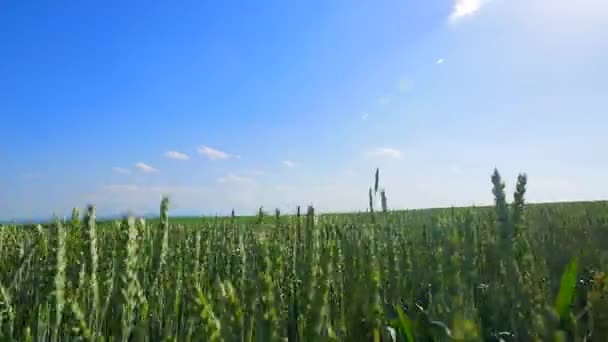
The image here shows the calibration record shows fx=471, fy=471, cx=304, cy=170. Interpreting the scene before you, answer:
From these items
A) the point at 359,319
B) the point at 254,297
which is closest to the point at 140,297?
the point at 254,297

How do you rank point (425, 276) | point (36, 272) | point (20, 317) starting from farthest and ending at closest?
point (425, 276), point (36, 272), point (20, 317)

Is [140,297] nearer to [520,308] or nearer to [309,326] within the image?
[309,326]

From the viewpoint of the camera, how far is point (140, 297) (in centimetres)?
212

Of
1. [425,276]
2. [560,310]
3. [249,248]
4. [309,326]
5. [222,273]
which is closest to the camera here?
[309,326]

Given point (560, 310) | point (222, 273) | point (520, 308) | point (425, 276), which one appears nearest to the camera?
point (520, 308)

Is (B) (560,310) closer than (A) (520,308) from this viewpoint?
No

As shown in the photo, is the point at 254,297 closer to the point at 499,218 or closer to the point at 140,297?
the point at 140,297

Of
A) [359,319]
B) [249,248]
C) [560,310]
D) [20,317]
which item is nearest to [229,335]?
[359,319]

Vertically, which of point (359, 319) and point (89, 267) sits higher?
point (89, 267)

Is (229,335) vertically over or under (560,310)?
over

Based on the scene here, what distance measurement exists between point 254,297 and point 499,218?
1.68 meters

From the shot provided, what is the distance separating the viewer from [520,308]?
1.95 metres

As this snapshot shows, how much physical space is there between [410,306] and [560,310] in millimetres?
818

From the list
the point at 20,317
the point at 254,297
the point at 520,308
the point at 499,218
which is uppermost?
the point at 499,218
